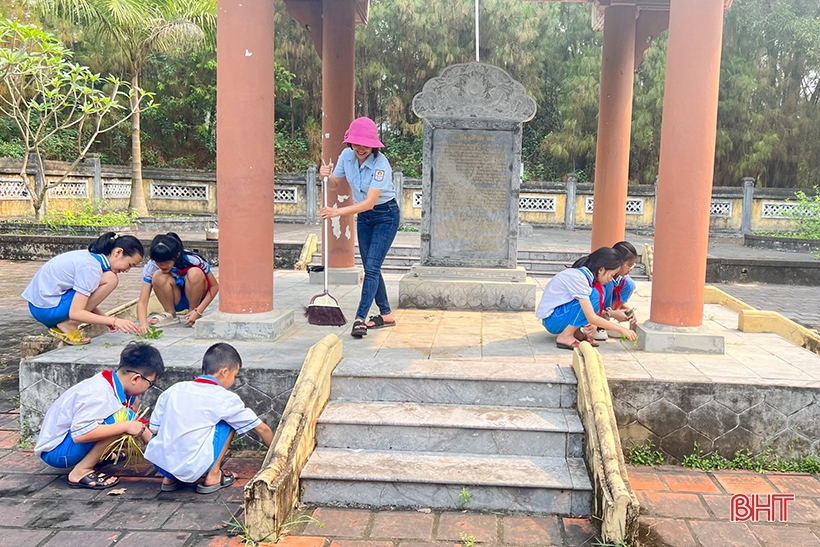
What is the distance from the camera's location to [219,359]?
3930 mm

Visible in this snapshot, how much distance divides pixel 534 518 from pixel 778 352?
2.81 meters

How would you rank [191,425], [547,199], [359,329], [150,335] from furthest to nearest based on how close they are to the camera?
1. [547,199]
2. [359,329]
3. [150,335]
4. [191,425]

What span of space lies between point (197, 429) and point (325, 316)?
2327 mm

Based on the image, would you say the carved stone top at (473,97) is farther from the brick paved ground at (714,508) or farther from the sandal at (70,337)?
the brick paved ground at (714,508)

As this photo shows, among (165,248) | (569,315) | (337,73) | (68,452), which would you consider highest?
(337,73)

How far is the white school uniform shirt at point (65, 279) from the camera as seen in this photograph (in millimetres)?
5055

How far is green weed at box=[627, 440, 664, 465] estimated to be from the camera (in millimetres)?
4348

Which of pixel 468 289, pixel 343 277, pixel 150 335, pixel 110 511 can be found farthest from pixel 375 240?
pixel 343 277

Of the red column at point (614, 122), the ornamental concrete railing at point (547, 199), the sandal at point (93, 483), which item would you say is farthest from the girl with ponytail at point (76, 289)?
the ornamental concrete railing at point (547, 199)

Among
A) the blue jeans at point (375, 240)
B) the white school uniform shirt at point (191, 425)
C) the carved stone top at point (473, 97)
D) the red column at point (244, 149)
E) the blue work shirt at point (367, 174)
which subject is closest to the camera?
the white school uniform shirt at point (191, 425)

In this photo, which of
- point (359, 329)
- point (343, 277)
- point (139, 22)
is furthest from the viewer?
point (139, 22)

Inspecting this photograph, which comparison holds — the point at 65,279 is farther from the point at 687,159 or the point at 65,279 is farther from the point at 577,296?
the point at 687,159

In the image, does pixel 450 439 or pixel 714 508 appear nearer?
pixel 714 508

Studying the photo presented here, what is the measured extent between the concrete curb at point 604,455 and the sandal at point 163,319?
3.44 m
